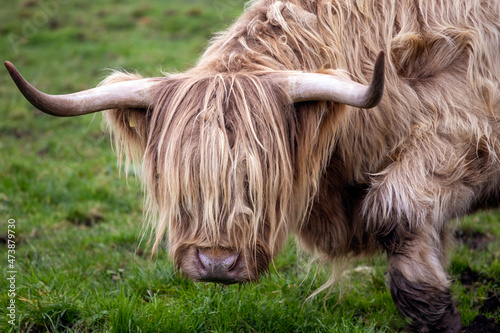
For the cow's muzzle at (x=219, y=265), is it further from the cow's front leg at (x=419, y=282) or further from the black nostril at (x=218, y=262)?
the cow's front leg at (x=419, y=282)

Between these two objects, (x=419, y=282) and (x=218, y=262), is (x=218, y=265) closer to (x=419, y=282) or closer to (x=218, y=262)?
(x=218, y=262)

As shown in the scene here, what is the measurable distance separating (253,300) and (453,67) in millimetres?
1756

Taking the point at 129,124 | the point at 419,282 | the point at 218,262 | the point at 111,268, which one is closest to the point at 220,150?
the point at 218,262

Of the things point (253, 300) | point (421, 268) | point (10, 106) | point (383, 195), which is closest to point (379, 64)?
point (383, 195)

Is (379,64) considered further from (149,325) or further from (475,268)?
(475,268)

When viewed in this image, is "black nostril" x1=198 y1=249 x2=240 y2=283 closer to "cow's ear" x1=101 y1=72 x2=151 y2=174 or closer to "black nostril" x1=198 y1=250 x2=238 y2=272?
"black nostril" x1=198 y1=250 x2=238 y2=272

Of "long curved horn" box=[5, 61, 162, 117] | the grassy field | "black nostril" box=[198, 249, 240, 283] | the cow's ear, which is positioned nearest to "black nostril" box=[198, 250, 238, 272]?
"black nostril" box=[198, 249, 240, 283]

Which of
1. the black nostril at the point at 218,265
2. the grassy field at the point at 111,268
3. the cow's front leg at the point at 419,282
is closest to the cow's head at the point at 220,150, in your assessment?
the black nostril at the point at 218,265

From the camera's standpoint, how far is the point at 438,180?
2879 millimetres

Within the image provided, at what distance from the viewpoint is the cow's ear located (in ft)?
9.86

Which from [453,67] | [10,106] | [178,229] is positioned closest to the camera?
[178,229]

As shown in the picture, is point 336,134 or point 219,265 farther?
point 336,134

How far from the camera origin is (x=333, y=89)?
102 inches

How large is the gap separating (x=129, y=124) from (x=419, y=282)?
1.72m
